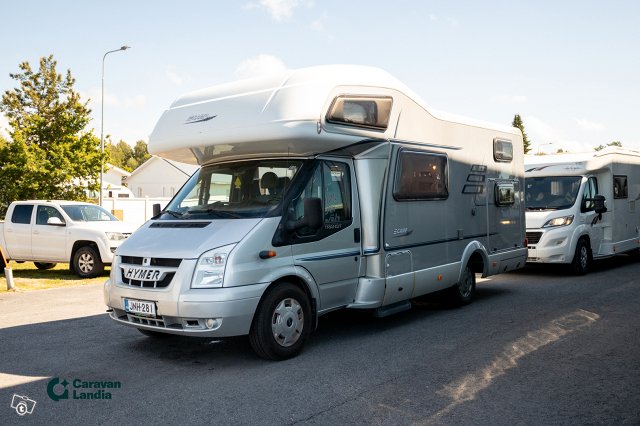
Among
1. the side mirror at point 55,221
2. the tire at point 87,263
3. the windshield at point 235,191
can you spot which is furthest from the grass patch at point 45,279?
the windshield at point 235,191

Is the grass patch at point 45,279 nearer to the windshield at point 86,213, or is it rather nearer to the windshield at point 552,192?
the windshield at point 86,213

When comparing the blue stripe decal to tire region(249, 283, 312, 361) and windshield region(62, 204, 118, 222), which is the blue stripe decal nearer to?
tire region(249, 283, 312, 361)

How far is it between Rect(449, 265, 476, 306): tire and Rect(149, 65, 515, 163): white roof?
2.93 meters

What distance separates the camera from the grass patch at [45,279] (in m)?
13.2

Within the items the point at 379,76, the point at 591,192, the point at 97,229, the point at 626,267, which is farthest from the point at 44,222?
the point at 626,267

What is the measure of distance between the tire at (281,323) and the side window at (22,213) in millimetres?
10889

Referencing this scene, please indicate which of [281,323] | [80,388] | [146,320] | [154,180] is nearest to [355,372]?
[281,323]

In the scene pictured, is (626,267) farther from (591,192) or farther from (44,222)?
(44,222)

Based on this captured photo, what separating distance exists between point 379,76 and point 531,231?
6.87 m

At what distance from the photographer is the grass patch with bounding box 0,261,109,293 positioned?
1316 cm

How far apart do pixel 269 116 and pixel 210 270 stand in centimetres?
177

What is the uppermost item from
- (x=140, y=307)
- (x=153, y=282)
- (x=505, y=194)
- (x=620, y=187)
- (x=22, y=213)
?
(x=620, y=187)

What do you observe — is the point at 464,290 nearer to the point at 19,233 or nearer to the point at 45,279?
the point at 45,279

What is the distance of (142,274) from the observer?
246 inches
